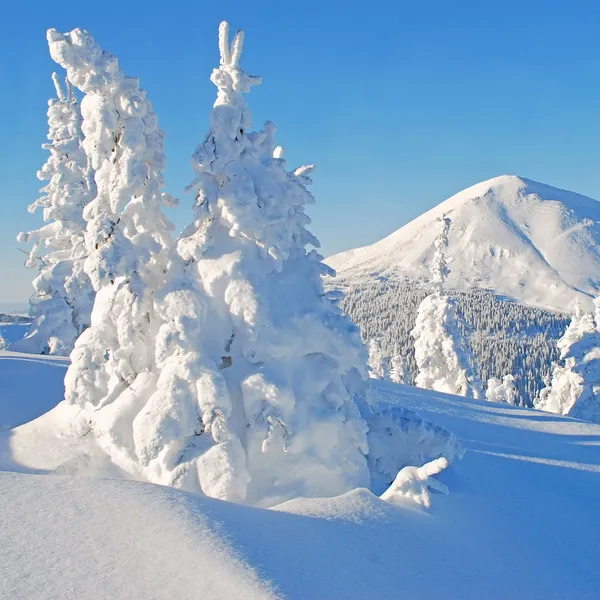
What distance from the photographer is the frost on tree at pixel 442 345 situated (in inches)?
1448

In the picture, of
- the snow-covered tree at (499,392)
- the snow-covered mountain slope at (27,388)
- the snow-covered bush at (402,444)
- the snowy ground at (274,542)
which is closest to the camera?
the snowy ground at (274,542)

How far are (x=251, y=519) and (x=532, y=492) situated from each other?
6817mm

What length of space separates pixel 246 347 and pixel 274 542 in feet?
12.9

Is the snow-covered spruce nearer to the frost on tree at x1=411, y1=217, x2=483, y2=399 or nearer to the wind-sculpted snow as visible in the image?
Result: the wind-sculpted snow

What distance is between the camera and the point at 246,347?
33.6ft

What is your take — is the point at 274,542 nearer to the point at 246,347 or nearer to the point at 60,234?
the point at 246,347

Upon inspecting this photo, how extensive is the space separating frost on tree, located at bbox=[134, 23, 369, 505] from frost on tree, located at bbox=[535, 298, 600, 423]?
93.5 feet

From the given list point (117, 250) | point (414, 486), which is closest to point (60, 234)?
point (117, 250)

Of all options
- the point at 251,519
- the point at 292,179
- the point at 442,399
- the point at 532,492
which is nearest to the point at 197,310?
the point at 292,179

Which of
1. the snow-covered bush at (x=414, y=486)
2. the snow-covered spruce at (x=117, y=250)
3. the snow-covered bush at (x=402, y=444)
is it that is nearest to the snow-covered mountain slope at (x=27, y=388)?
the snow-covered spruce at (x=117, y=250)

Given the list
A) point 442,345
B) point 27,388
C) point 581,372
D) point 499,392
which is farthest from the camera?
point 499,392

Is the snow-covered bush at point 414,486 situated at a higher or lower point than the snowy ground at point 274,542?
higher

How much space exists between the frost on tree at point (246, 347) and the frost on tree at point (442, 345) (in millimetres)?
26696

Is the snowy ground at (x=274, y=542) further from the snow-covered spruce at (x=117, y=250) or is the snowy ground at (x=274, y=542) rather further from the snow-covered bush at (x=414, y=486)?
the snow-covered spruce at (x=117, y=250)
